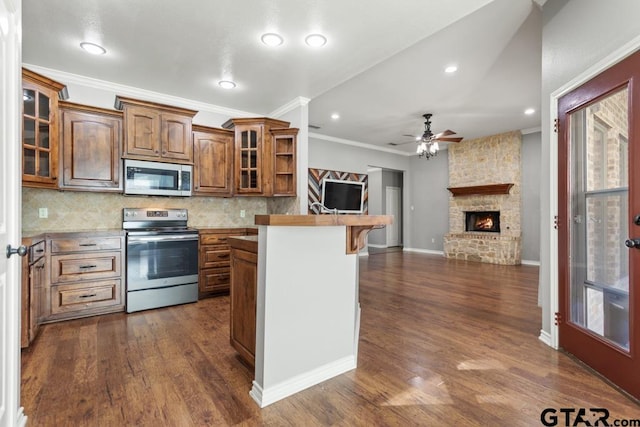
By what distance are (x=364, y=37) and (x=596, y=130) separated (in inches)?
76.2

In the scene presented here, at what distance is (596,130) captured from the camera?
7.05 ft

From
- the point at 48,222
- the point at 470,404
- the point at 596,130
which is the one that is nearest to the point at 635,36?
the point at 596,130

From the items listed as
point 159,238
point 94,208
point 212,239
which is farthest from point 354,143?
point 94,208

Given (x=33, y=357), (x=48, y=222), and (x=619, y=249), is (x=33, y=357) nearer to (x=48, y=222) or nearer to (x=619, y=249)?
(x=48, y=222)

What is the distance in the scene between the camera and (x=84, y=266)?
3.20 m

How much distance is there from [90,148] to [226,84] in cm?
168

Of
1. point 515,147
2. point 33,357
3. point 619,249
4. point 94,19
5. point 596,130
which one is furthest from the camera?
point 515,147

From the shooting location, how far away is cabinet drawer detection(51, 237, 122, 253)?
307cm

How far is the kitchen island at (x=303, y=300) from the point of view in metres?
1.74

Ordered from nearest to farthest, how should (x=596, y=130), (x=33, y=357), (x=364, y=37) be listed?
(x=596, y=130) → (x=33, y=357) → (x=364, y=37)

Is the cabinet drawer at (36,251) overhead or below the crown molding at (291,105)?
below

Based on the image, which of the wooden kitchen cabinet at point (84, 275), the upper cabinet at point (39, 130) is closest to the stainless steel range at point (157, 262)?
the wooden kitchen cabinet at point (84, 275)

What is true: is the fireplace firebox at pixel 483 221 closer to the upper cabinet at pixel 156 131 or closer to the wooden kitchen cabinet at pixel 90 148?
the upper cabinet at pixel 156 131

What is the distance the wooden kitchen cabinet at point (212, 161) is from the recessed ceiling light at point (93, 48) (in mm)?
1283
